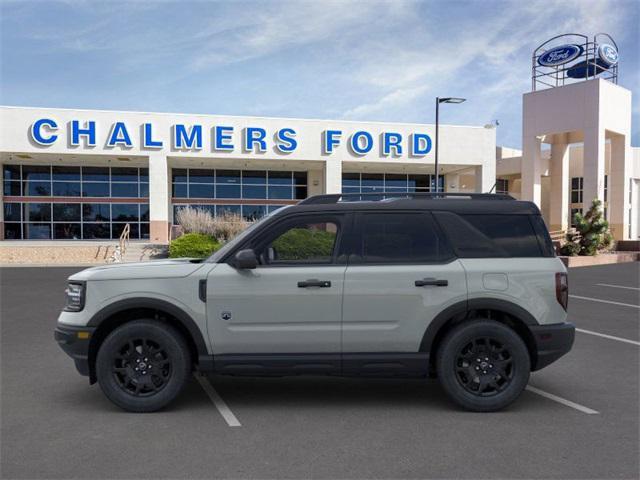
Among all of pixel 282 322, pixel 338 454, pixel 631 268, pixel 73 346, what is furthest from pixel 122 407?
pixel 631 268

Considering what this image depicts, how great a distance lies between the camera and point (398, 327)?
489 cm

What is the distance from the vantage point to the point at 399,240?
5074mm

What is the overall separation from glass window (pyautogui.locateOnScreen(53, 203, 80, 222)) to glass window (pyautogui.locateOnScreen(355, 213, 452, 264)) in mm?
32259

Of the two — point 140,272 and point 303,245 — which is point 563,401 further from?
point 140,272

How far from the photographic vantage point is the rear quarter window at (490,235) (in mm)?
5059

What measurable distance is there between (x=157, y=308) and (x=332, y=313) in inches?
61.2

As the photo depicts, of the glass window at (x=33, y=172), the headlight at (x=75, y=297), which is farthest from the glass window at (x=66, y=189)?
the headlight at (x=75, y=297)

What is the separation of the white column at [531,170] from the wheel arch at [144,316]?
29.5 m

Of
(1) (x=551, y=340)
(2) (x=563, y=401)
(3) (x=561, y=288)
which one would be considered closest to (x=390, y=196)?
(3) (x=561, y=288)

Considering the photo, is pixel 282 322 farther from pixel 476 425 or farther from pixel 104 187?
pixel 104 187

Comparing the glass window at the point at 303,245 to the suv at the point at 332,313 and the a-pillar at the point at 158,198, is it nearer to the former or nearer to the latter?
the suv at the point at 332,313

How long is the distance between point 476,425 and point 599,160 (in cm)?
2939

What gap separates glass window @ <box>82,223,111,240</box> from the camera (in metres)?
33.6

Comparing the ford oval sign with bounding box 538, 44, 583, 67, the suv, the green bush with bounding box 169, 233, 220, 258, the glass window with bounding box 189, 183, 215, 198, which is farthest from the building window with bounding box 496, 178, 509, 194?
the suv
